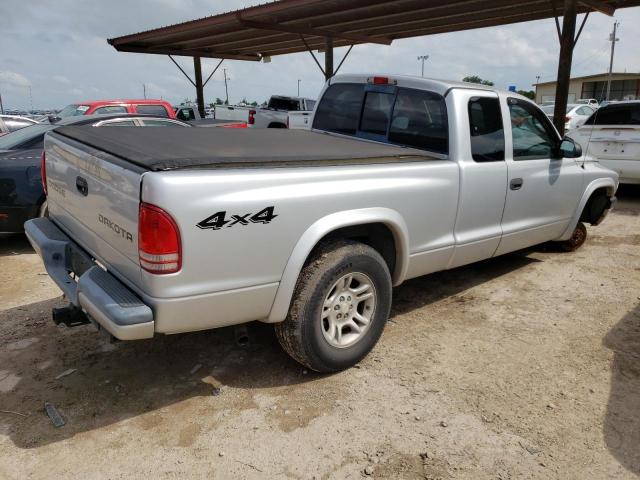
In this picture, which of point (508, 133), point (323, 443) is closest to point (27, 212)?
point (323, 443)

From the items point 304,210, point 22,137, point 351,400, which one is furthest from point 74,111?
point 351,400

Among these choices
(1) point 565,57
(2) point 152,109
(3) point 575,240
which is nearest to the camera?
(3) point 575,240

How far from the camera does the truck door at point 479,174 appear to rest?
380 cm

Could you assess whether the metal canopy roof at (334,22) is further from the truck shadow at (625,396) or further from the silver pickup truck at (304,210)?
the truck shadow at (625,396)

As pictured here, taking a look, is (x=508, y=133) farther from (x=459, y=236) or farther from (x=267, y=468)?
(x=267, y=468)

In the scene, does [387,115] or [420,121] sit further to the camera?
[387,115]

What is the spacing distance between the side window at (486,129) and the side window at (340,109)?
1069mm

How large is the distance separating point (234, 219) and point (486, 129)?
247 centimetres

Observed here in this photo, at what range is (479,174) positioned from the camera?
12.7 ft

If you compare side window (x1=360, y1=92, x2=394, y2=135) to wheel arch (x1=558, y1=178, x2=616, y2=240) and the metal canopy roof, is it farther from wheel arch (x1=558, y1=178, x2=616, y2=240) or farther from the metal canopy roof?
the metal canopy roof

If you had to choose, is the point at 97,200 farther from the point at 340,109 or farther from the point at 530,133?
the point at 530,133

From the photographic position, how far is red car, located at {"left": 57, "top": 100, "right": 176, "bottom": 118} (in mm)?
9961

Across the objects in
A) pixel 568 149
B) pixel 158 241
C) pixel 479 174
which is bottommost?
pixel 158 241

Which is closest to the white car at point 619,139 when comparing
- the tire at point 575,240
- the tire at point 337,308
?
the tire at point 575,240
